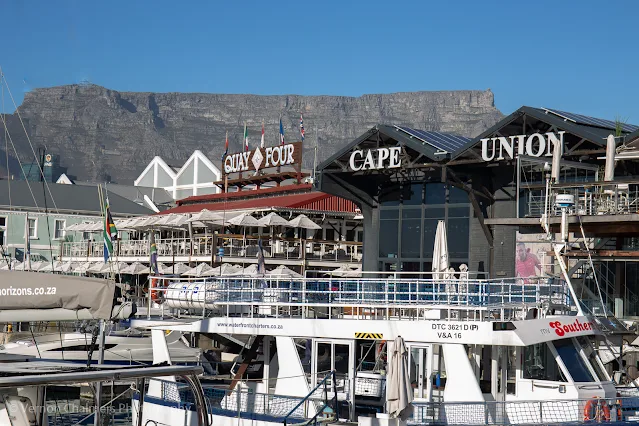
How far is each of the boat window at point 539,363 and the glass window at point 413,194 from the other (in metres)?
20.2

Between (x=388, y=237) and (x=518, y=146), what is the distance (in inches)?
357

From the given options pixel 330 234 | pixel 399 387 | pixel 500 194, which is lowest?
pixel 399 387

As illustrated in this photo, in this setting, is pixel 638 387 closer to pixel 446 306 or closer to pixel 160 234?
pixel 446 306

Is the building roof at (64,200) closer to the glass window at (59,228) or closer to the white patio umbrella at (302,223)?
the glass window at (59,228)

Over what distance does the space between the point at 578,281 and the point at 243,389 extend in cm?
1503

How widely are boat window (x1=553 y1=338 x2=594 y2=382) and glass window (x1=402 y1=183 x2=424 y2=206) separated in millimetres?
20158

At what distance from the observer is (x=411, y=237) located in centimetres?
4053

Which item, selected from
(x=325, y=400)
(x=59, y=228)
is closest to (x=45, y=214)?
(x=59, y=228)

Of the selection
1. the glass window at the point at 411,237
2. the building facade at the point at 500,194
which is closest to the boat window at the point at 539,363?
the building facade at the point at 500,194

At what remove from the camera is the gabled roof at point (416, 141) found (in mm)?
37000

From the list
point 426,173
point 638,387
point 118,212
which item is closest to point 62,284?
point 638,387

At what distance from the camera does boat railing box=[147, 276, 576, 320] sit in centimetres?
2045

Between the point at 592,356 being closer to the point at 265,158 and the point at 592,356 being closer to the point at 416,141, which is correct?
the point at 416,141

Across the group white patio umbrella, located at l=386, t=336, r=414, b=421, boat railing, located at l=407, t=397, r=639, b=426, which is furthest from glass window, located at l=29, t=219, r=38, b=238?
white patio umbrella, located at l=386, t=336, r=414, b=421
